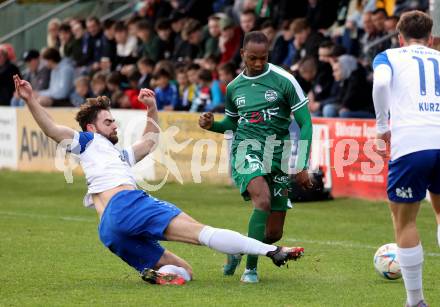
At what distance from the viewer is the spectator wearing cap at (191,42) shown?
20.9m

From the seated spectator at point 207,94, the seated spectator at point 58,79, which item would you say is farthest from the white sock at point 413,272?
the seated spectator at point 58,79

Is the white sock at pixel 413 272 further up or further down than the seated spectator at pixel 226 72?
further down

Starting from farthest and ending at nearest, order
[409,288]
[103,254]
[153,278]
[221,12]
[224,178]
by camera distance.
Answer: [221,12] < [224,178] < [103,254] < [153,278] < [409,288]

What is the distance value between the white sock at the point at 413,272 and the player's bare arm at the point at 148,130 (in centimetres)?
278

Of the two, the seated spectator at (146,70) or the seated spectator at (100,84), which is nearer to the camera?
the seated spectator at (146,70)

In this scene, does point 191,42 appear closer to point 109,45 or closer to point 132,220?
point 109,45

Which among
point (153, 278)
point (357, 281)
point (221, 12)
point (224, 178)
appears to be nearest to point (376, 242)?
point (357, 281)

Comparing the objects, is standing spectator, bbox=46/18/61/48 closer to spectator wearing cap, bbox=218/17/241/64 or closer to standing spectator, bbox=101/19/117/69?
standing spectator, bbox=101/19/117/69

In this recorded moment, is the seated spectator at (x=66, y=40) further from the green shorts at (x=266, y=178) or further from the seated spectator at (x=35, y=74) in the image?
the green shorts at (x=266, y=178)

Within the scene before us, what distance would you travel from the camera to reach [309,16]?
63.5 ft

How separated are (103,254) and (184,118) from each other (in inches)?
298

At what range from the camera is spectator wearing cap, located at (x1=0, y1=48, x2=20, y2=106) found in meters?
23.1

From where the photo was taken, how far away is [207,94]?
1844 cm

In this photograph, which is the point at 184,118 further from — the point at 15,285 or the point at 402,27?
the point at 402,27
